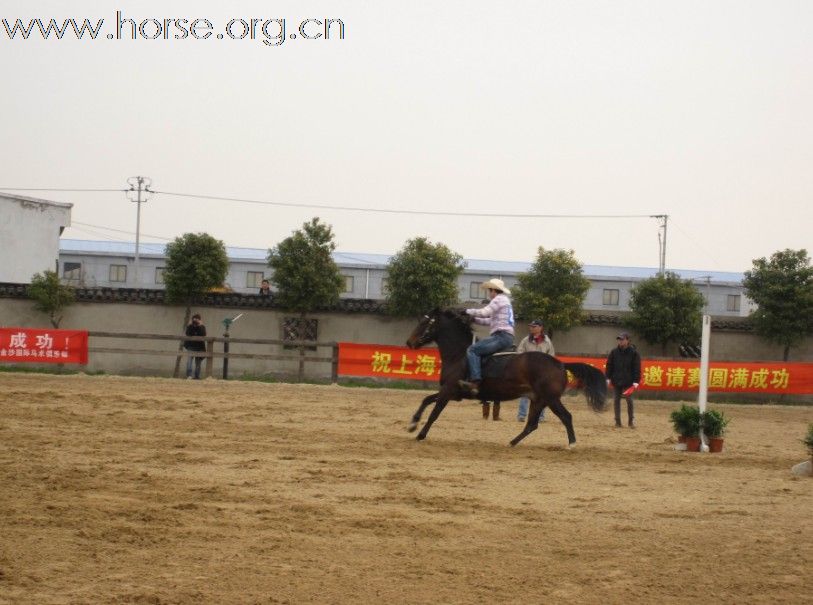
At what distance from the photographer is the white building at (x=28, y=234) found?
43.5m

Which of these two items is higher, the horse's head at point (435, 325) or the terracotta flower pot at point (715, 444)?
the horse's head at point (435, 325)

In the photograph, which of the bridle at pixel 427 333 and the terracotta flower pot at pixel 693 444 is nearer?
the terracotta flower pot at pixel 693 444

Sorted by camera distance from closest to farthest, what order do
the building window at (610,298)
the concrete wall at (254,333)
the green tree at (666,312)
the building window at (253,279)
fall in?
the concrete wall at (254,333) → the green tree at (666,312) → the building window at (253,279) → the building window at (610,298)

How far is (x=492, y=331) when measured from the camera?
46.6ft

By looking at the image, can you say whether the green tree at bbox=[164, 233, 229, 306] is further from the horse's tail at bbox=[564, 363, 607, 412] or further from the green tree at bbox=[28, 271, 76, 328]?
the horse's tail at bbox=[564, 363, 607, 412]

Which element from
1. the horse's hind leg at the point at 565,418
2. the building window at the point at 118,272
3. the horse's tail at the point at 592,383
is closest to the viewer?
the horse's hind leg at the point at 565,418

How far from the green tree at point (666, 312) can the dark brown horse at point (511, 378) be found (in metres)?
21.7

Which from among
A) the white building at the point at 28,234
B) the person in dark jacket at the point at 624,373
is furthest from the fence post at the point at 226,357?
the white building at the point at 28,234

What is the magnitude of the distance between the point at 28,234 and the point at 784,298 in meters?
30.8

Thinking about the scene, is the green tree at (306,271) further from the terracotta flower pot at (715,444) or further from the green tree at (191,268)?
the terracotta flower pot at (715,444)

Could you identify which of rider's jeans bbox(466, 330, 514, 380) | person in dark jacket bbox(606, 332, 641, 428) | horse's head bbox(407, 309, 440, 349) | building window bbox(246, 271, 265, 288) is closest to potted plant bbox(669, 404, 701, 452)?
rider's jeans bbox(466, 330, 514, 380)

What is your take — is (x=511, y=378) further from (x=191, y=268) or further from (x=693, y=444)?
(x=191, y=268)

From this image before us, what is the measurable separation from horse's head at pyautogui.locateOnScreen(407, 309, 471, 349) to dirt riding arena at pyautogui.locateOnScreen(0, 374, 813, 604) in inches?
55.8

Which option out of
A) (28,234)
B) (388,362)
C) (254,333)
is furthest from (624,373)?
(28,234)
